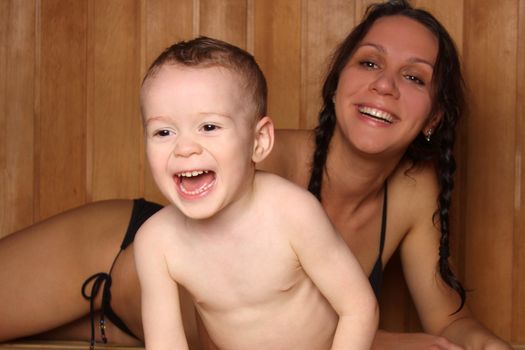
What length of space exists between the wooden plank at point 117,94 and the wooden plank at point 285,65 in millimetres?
418

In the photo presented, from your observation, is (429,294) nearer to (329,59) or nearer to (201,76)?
(329,59)

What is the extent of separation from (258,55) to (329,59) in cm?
23

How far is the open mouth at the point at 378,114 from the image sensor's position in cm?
192

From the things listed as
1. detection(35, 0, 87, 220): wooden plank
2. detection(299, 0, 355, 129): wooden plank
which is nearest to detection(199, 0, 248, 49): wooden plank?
detection(299, 0, 355, 129): wooden plank

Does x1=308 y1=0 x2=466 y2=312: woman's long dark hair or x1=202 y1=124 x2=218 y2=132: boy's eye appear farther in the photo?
x1=308 y1=0 x2=466 y2=312: woman's long dark hair

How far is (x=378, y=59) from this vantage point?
2027 mm

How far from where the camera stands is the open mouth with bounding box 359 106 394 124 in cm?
192

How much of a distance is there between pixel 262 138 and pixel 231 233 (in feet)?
0.59

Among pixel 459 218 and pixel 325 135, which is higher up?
pixel 325 135

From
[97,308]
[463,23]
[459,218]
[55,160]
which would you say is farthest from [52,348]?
[463,23]

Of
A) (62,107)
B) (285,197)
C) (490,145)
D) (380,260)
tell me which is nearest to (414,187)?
(380,260)

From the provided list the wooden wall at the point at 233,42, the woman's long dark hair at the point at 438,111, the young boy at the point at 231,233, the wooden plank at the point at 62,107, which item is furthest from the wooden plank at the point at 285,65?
the young boy at the point at 231,233

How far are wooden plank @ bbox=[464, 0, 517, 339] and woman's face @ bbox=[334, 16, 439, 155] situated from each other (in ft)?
1.69

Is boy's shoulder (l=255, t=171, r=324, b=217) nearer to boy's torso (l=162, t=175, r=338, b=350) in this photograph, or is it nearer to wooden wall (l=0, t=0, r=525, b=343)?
boy's torso (l=162, t=175, r=338, b=350)
